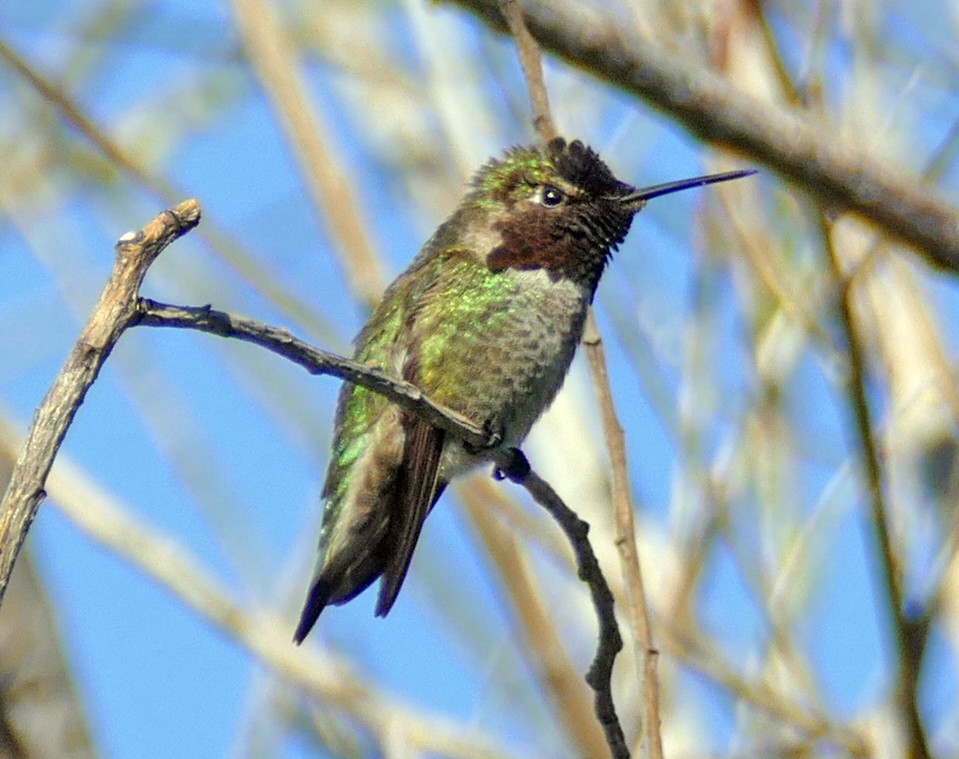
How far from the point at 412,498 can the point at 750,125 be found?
3.74 ft

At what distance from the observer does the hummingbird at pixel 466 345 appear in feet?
10.9

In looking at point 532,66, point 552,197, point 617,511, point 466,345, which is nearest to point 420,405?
point 617,511

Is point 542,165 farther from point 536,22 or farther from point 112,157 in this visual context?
point 112,157

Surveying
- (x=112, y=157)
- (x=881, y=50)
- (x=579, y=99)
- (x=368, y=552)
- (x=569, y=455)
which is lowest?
(x=368, y=552)

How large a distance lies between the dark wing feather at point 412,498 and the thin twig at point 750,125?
0.92m

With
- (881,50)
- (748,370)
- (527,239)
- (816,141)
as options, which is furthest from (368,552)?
(881,50)

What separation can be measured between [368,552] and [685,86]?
135 cm

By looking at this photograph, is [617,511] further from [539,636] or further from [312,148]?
[312,148]

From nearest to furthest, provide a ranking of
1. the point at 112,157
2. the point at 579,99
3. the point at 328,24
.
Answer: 1. the point at 112,157
2. the point at 579,99
3. the point at 328,24

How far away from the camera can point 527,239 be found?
3.72 meters

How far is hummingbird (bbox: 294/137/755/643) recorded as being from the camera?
334 centimetres

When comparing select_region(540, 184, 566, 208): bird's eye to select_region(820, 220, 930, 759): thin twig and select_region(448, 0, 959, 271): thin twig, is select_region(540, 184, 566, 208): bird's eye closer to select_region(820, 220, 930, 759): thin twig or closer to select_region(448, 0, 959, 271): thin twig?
select_region(448, 0, 959, 271): thin twig

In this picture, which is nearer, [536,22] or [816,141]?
[816,141]

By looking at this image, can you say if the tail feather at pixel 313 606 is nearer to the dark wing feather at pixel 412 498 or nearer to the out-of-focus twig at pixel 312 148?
the dark wing feather at pixel 412 498
